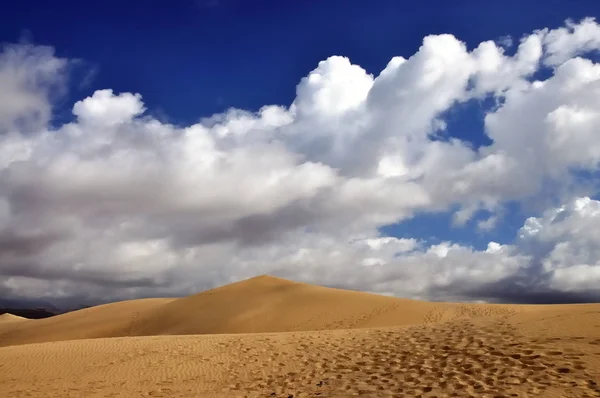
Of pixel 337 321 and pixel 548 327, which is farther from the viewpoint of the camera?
pixel 337 321

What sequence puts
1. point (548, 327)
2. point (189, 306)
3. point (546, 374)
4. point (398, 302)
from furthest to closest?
point (189, 306)
point (398, 302)
point (548, 327)
point (546, 374)

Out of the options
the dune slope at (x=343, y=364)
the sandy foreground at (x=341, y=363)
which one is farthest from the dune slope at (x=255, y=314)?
the dune slope at (x=343, y=364)

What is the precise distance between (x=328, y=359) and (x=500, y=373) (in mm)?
6155

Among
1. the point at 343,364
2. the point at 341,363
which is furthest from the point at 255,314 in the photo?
the point at 343,364

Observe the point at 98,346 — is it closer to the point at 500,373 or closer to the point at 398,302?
the point at 500,373

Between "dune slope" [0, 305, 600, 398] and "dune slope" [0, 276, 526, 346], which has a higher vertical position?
"dune slope" [0, 276, 526, 346]

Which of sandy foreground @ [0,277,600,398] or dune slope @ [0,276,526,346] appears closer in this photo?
sandy foreground @ [0,277,600,398]

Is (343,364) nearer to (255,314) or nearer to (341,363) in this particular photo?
(341,363)

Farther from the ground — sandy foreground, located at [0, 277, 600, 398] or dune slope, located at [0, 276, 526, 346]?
dune slope, located at [0, 276, 526, 346]

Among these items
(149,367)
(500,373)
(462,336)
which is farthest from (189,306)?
(500,373)

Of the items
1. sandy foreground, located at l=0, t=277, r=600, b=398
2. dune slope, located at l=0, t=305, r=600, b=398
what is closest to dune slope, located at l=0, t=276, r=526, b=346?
sandy foreground, located at l=0, t=277, r=600, b=398

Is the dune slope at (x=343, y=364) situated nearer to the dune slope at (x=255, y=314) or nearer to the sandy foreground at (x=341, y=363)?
the sandy foreground at (x=341, y=363)

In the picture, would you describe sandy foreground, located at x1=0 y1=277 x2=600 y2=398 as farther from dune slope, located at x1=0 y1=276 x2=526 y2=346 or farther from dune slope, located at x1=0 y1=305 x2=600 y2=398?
dune slope, located at x1=0 y1=276 x2=526 y2=346

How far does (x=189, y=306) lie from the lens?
5069cm
